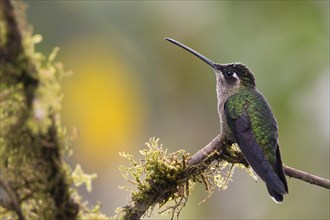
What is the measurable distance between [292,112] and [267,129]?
649cm

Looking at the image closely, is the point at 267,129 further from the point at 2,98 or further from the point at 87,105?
the point at 87,105

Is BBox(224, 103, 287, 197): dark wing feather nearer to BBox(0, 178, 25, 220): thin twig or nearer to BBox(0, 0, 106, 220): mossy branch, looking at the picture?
BBox(0, 0, 106, 220): mossy branch

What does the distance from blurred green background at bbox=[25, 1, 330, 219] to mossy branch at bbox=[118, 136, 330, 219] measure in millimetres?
6759

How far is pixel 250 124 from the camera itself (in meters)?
4.54

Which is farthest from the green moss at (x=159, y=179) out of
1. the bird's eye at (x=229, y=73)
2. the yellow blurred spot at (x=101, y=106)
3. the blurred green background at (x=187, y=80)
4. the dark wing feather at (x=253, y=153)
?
the yellow blurred spot at (x=101, y=106)

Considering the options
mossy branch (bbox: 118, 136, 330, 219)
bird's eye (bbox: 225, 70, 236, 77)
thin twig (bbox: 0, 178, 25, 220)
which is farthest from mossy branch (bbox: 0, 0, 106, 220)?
bird's eye (bbox: 225, 70, 236, 77)

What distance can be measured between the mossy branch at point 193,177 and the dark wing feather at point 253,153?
0.43 feet

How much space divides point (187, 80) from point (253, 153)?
938 cm

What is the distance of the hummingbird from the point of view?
12.9 ft

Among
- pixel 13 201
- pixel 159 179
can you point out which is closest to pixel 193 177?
pixel 159 179

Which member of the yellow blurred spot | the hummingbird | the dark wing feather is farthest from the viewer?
the yellow blurred spot

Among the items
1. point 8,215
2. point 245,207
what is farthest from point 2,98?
point 245,207

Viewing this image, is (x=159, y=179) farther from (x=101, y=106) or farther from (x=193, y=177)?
(x=101, y=106)

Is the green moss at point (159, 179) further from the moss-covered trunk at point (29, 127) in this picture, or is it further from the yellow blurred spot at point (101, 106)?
the yellow blurred spot at point (101, 106)
